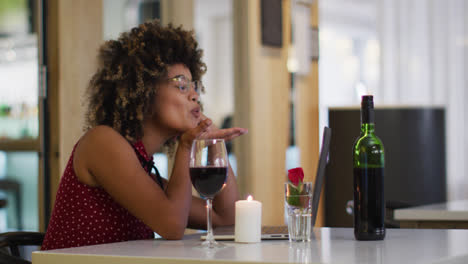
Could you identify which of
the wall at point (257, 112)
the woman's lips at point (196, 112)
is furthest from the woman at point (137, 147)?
the wall at point (257, 112)

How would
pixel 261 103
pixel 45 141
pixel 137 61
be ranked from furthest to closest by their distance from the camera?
pixel 261 103, pixel 45 141, pixel 137 61

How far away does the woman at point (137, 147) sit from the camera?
1.57 metres

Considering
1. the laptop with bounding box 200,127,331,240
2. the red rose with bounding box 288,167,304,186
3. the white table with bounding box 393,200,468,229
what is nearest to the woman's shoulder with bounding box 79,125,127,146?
the laptop with bounding box 200,127,331,240

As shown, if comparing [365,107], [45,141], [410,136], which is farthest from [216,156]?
[410,136]

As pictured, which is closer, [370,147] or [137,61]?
[370,147]

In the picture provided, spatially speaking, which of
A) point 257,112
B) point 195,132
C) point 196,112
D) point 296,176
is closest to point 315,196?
point 296,176

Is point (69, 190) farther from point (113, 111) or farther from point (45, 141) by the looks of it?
point (45, 141)

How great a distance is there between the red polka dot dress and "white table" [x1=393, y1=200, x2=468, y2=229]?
938mm

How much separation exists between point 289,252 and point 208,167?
0.26 metres

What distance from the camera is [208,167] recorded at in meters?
1.30

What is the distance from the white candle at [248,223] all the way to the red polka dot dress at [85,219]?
→ 431 mm

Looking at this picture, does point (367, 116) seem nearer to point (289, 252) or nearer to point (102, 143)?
point (289, 252)

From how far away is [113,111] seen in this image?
6.21ft

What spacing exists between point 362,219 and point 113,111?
899 mm
